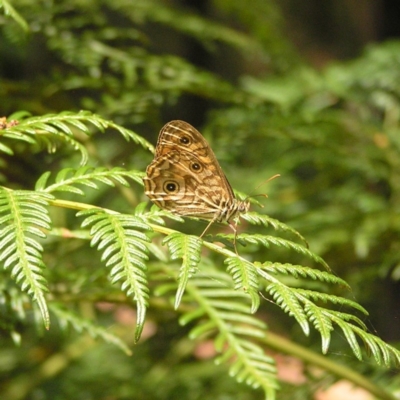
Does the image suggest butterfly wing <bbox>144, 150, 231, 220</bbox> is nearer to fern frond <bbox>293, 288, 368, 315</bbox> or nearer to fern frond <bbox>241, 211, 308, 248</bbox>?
fern frond <bbox>241, 211, 308, 248</bbox>

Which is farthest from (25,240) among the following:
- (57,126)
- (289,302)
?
(289,302)

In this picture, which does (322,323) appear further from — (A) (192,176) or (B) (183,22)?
(B) (183,22)

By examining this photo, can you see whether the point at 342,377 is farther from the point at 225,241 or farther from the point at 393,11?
the point at 393,11

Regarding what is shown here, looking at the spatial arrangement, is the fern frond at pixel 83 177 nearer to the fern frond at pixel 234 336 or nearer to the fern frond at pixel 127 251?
the fern frond at pixel 127 251

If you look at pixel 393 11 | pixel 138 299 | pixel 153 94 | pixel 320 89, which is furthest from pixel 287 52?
pixel 138 299

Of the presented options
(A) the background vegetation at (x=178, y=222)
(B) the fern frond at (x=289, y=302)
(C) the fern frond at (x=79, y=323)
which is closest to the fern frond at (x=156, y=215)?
(A) the background vegetation at (x=178, y=222)

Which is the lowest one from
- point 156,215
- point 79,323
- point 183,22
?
point 79,323
